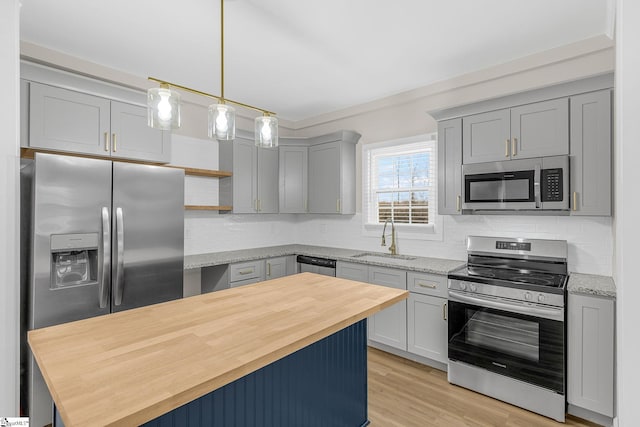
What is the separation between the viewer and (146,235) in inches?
105

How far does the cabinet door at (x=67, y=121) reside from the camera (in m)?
2.51

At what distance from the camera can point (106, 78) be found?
122 inches

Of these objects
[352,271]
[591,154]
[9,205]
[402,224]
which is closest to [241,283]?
[352,271]

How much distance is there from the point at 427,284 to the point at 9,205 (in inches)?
116

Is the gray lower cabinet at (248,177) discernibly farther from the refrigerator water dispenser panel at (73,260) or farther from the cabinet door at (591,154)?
the cabinet door at (591,154)

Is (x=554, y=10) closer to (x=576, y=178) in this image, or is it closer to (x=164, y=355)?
(x=576, y=178)

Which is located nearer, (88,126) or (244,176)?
(88,126)

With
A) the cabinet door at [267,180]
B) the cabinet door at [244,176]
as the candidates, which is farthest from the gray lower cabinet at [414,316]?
the cabinet door at [244,176]

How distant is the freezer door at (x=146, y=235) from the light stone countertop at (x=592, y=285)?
10.1ft

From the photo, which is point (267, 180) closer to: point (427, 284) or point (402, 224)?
point (402, 224)

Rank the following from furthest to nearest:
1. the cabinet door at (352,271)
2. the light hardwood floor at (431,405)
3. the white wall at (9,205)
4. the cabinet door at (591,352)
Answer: the cabinet door at (352,271) → the light hardwood floor at (431,405) → the cabinet door at (591,352) → the white wall at (9,205)

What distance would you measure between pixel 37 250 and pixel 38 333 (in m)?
1.11

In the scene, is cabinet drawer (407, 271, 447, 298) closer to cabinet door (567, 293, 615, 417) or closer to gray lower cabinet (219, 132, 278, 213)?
cabinet door (567, 293, 615, 417)

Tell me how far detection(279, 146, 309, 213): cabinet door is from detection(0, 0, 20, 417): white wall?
3.00 metres
